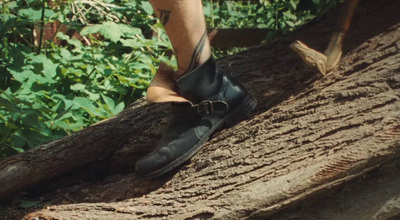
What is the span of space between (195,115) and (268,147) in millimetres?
314

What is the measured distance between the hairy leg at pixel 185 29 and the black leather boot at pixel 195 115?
0.04 meters

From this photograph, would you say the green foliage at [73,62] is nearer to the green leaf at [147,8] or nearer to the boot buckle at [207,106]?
the green leaf at [147,8]

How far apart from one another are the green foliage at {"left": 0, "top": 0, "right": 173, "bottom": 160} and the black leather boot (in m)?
0.63

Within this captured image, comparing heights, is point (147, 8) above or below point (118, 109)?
above

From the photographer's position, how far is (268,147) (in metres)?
2.13

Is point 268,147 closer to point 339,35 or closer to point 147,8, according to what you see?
point 339,35

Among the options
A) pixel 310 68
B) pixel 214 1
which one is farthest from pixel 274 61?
pixel 214 1

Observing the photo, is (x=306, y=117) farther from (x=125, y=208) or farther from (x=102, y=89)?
(x=102, y=89)

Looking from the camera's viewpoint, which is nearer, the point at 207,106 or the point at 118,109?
the point at 207,106

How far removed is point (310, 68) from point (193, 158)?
2.10 feet

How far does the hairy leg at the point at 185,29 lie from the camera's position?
7.13 feet

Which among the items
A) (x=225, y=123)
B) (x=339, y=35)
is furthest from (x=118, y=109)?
(x=339, y=35)

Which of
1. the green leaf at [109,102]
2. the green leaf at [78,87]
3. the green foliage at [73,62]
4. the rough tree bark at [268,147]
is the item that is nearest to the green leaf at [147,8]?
the green foliage at [73,62]

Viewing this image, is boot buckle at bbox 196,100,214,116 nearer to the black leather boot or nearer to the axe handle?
the black leather boot
